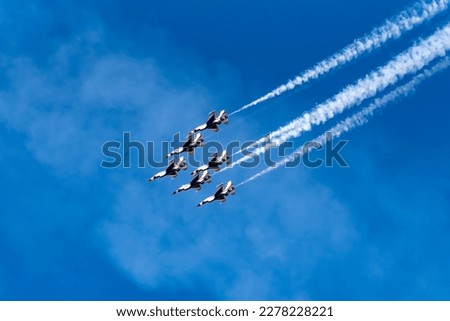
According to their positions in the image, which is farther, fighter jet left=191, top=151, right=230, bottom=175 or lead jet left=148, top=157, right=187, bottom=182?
lead jet left=148, top=157, right=187, bottom=182

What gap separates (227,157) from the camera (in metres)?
85.2

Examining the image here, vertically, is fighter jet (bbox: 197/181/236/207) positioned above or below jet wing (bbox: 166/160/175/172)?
below

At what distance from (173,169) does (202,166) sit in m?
3.25

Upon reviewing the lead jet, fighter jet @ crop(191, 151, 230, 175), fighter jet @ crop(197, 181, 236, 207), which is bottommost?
fighter jet @ crop(197, 181, 236, 207)

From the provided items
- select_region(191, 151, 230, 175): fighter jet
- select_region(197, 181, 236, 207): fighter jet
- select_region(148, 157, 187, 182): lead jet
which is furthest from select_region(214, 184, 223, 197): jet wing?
select_region(148, 157, 187, 182): lead jet

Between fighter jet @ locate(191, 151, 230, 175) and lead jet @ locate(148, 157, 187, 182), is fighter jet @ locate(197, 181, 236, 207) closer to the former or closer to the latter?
fighter jet @ locate(191, 151, 230, 175)

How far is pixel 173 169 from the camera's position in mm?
89438

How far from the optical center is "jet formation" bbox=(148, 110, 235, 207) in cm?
8531

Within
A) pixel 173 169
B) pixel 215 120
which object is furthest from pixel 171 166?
pixel 215 120
